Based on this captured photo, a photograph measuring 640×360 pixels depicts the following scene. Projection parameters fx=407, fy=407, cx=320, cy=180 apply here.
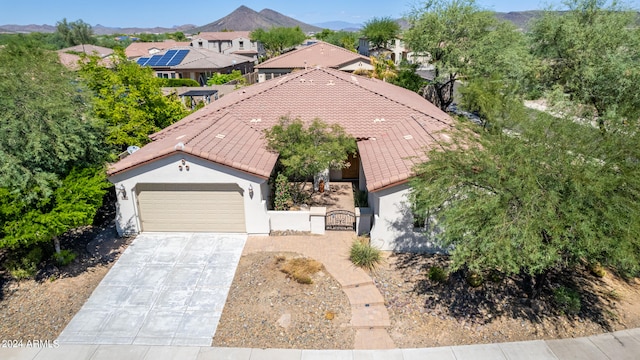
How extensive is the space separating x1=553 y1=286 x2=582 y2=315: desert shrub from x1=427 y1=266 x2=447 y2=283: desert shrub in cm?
317

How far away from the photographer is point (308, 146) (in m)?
17.0

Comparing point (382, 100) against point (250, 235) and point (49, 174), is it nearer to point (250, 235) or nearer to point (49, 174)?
point (250, 235)

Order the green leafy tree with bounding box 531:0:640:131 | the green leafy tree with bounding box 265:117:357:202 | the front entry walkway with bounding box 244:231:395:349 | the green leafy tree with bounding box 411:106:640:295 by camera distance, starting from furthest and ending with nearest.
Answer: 1. the green leafy tree with bounding box 531:0:640:131
2. the green leafy tree with bounding box 265:117:357:202
3. the front entry walkway with bounding box 244:231:395:349
4. the green leafy tree with bounding box 411:106:640:295

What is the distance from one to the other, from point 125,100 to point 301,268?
1411cm

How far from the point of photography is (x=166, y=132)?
2030cm

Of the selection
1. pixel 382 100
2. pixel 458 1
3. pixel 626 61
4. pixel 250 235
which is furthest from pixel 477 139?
pixel 458 1

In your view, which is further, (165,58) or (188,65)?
(165,58)

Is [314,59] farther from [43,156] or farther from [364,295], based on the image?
[364,295]

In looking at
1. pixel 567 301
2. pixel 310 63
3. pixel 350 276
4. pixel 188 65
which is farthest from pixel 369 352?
pixel 188 65

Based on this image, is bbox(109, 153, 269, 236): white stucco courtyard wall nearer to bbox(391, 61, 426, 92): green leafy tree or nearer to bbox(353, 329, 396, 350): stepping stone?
bbox(353, 329, 396, 350): stepping stone

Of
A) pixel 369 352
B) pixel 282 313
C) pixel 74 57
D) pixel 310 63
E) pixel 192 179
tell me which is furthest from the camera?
pixel 74 57

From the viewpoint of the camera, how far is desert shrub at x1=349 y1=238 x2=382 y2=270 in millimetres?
13977

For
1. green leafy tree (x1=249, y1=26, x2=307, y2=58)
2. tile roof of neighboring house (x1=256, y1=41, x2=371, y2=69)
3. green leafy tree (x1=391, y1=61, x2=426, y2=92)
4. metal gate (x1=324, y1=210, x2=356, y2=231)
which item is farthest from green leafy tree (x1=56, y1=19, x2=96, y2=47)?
metal gate (x1=324, y1=210, x2=356, y2=231)

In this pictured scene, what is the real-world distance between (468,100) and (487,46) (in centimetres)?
582
